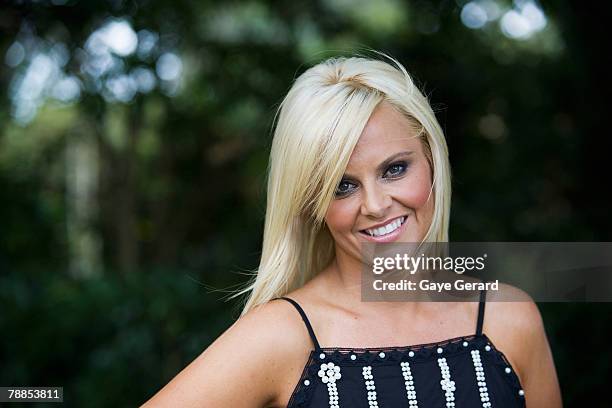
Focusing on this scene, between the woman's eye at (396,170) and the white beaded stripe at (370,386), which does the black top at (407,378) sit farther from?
the woman's eye at (396,170)

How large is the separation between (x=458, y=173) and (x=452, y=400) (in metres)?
3.05

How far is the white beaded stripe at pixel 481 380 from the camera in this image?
2082 millimetres

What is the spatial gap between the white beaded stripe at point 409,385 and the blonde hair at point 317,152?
1.32 feet

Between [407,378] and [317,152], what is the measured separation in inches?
26.9

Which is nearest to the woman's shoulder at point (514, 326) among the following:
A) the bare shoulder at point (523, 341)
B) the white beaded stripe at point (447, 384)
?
the bare shoulder at point (523, 341)

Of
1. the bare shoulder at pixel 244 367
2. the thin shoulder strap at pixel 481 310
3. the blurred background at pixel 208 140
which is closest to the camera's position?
the bare shoulder at pixel 244 367

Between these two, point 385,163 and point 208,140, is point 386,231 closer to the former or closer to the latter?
point 385,163

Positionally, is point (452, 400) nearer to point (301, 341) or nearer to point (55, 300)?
point (301, 341)

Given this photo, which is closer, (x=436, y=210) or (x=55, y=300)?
(x=436, y=210)

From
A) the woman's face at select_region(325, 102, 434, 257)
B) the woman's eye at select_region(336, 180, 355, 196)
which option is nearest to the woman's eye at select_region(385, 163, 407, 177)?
the woman's face at select_region(325, 102, 434, 257)

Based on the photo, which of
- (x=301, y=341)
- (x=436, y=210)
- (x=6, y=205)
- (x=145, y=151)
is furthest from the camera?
(x=145, y=151)

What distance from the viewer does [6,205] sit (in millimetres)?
5523

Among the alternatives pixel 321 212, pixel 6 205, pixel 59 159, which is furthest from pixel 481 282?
pixel 59 159

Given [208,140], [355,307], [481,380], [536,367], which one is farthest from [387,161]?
[208,140]
